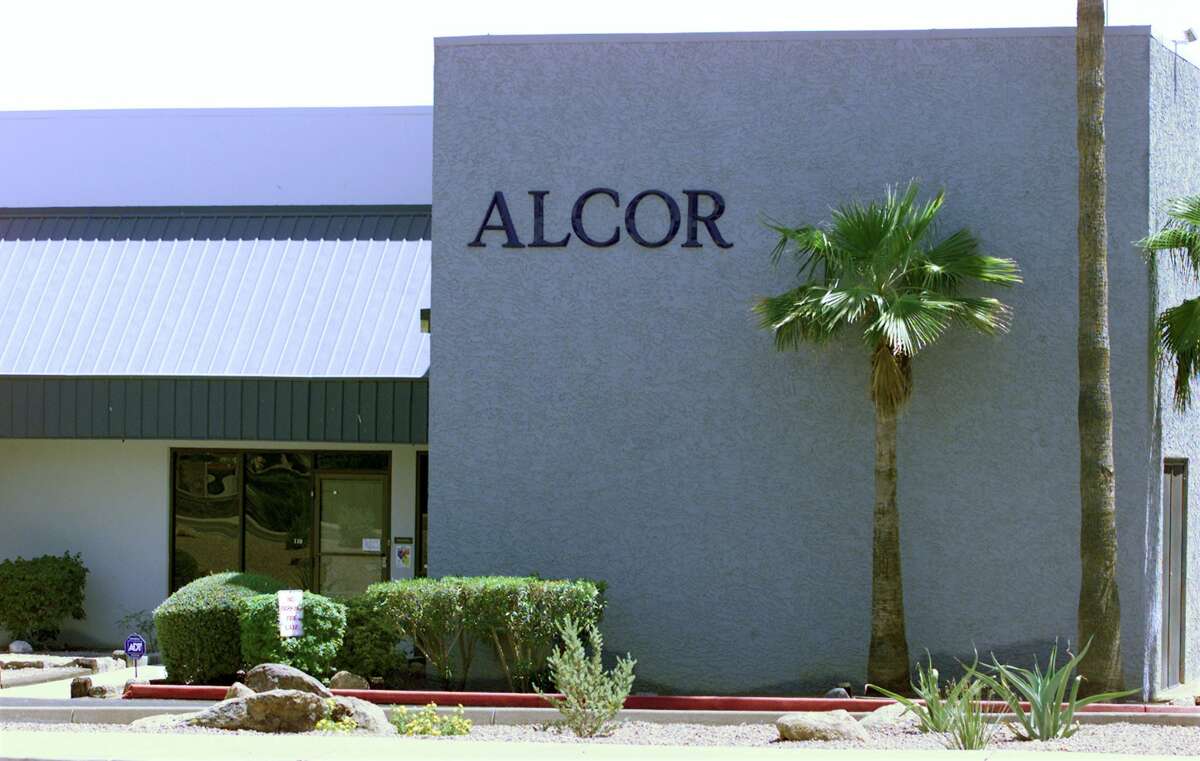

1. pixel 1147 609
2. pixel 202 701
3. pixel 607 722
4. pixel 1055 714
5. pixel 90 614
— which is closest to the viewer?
pixel 1055 714

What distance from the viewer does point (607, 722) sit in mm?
11219

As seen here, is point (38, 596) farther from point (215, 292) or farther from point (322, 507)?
point (215, 292)

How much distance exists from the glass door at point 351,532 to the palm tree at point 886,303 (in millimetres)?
6221

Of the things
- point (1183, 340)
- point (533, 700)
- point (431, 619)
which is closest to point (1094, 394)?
point (1183, 340)

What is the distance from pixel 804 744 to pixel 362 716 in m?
3.21

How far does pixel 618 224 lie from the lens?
1473 centimetres

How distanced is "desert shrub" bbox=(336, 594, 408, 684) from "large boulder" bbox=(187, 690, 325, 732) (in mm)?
3037

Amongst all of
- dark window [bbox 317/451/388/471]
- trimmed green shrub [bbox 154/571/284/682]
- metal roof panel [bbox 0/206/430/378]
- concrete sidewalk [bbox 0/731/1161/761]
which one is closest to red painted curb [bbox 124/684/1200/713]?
trimmed green shrub [bbox 154/571/284/682]

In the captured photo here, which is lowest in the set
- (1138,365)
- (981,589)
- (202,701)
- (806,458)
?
(202,701)

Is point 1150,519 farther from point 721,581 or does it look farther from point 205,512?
point 205,512

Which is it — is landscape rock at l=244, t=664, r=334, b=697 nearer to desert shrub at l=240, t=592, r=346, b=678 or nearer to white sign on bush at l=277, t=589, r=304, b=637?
white sign on bush at l=277, t=589, r=304, b=637

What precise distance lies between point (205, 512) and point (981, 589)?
927 cm

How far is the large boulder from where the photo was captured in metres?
10.7

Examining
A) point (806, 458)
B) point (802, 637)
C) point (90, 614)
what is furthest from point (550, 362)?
point (90, 614)
